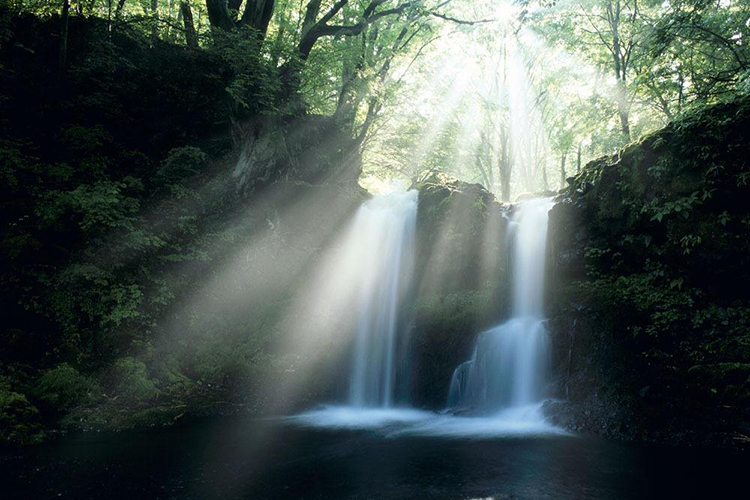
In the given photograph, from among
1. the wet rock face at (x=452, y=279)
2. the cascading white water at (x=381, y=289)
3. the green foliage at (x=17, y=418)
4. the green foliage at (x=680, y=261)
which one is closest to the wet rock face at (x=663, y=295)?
the green foliage at (x=680, y=261)

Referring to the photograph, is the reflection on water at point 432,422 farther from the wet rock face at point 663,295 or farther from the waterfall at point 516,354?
the wet rock face at point 663,295

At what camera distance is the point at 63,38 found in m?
11.6

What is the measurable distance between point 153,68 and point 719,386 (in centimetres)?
1698

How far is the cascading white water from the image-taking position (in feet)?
36.1

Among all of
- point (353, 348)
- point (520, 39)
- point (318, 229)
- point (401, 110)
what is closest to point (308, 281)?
point (318, 229)

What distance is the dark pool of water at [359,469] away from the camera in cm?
507

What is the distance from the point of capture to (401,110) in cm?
1722

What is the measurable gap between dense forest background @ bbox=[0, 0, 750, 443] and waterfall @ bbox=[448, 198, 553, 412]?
2.88 meters

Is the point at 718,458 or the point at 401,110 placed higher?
the point at 401,110

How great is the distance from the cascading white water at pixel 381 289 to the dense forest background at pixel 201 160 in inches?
42.7

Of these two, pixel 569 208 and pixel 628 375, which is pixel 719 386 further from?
pixel 569 208

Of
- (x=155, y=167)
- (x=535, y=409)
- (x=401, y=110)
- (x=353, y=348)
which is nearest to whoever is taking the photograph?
(x=535, y=409)

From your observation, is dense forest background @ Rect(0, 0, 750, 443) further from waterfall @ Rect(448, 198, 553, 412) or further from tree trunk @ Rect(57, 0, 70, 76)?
waterfall @ Rect(448, 198, 553, 412)

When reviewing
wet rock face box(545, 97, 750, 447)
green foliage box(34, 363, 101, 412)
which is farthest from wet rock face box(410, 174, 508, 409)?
green foliage box(34, 363, 101, 412)
